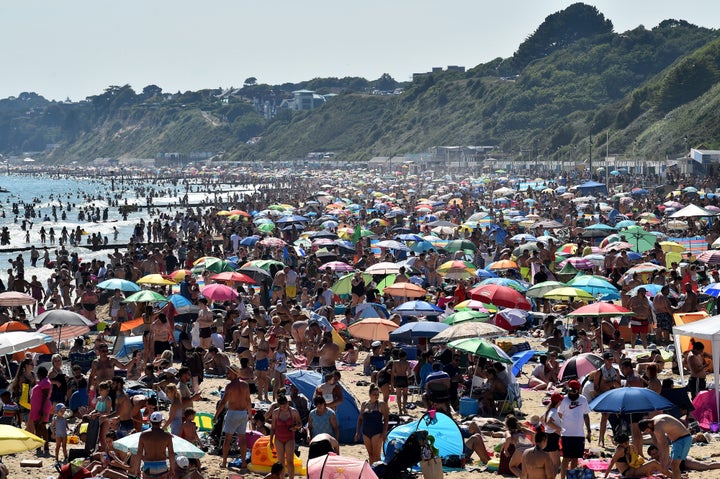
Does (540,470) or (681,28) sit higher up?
(681,28)

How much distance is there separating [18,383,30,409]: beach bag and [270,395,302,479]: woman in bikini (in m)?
3.53

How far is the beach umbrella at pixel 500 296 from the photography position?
15.8 metres

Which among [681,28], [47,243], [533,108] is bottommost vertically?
[47,243]

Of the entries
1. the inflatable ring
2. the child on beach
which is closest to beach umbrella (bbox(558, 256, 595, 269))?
the inflatable ring

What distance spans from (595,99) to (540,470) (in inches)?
4633

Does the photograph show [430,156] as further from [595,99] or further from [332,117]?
[332,117]

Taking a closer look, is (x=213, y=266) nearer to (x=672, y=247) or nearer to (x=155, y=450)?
(x=672, y=247)

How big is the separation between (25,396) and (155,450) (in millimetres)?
3609

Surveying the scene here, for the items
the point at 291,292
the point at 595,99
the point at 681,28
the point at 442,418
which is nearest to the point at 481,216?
the point at 291,292

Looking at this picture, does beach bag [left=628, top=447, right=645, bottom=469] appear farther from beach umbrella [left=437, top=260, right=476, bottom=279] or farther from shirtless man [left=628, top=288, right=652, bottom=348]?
beach umbrella [left=437, top=260, right=476, bottom=279]

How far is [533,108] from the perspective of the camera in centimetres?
12469

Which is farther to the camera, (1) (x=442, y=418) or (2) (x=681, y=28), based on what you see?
(2) (x=681, y=28)

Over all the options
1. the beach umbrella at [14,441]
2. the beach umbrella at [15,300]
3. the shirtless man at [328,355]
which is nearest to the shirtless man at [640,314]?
the shirtless man at [328,355]

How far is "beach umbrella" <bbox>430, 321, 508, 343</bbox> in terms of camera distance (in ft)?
40.8
